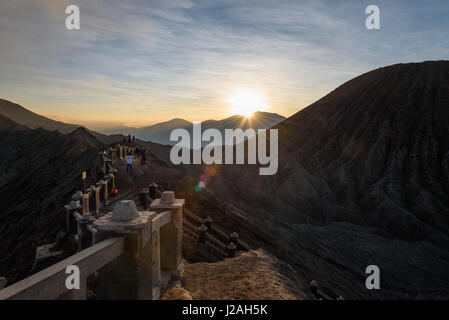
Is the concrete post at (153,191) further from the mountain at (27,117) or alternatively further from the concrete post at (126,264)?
the mountain at (27,117)

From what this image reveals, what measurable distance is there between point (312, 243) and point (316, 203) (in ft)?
45.8

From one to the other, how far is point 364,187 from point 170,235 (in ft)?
137

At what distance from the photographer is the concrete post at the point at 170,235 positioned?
722cm

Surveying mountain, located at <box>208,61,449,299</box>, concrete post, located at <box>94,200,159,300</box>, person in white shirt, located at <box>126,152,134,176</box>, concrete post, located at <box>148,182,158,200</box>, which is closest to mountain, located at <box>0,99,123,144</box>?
mountain, located at <box>208,61,449,299</box>

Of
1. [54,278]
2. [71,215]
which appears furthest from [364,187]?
[54,278]

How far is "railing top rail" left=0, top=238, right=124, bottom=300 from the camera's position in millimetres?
3072

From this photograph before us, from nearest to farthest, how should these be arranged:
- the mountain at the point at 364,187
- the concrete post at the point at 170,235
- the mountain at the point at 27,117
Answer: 1. the concrete post at the point at 170,235
2. the mountain at the point at 364,187
3. the mountain at the point at 27,117

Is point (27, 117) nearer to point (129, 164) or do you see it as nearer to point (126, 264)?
point (129, 164)

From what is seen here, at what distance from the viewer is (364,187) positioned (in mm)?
43469

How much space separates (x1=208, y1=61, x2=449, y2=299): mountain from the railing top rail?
1689cm

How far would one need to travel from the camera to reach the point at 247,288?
284 inches

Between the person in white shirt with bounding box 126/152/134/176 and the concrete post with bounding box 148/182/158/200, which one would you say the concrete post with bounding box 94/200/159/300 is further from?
the person in white shirt with bounding box 126/152/134/176

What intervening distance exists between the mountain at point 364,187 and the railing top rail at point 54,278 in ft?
55.4

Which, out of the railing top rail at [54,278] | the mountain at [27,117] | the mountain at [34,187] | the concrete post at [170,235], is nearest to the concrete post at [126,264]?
the railing top rail at [54,278]
